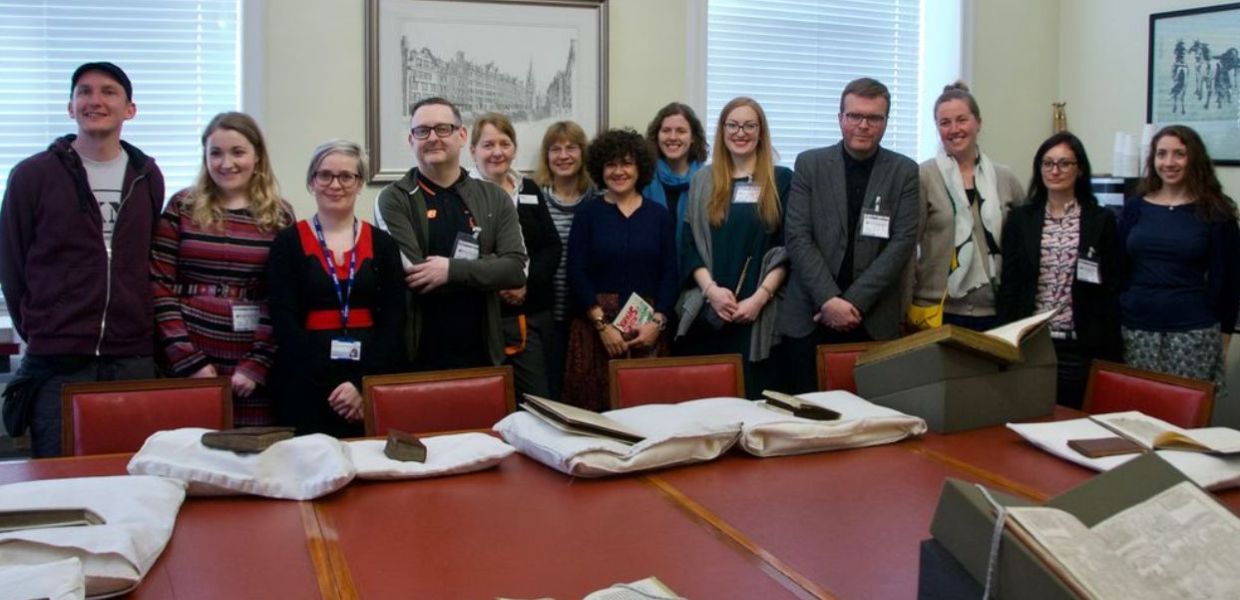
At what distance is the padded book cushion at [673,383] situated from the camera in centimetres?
289

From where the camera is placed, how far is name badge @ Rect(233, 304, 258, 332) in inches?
122

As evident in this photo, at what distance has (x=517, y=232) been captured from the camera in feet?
11.6

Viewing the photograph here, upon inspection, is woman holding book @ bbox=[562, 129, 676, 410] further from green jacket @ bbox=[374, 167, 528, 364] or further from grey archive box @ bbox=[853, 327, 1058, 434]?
grey archive box @ bbox=[853, 327, 1058, 434]

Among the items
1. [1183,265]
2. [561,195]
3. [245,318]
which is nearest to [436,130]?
[245,318]

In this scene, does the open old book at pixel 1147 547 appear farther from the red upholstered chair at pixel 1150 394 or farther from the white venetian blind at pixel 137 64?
the white venetian blind at pixel 137 64

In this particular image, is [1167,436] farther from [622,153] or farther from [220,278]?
[220,278]

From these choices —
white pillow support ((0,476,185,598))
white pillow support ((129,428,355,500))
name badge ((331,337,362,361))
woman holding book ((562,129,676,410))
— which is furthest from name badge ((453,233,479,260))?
white pillow support ((0,476,185,598))

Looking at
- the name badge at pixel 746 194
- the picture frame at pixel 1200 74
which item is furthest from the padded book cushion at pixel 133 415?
the picture frame at pixel 1200 74

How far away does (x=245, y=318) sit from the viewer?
311cm

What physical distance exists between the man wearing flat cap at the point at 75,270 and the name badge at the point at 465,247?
92 centimetres

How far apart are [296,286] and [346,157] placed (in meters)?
0.41

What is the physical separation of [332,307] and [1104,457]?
2.09 metres

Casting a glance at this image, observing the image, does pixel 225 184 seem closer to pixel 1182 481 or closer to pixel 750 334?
pixel 750 334

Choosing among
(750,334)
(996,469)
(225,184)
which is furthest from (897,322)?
(225,184)
